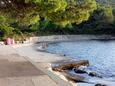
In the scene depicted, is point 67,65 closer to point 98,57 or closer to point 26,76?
point 98,57

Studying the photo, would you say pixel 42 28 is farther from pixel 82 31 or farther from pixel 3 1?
pixel 3 1

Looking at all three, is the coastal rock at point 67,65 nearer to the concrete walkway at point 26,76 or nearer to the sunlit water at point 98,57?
the sunlit water at point 98,57

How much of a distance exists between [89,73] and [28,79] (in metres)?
16.7

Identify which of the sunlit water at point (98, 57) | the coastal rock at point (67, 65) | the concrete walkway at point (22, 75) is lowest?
the sunlit water at point (98, 57)

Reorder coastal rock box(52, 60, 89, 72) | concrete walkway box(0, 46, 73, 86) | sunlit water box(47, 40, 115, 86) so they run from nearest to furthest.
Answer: concrete walkway box(0, 46, 73, 86), coastal rock box(52, 60, 89, 72), sunlit water box(47, 40, 115, 86)

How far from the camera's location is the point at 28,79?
13.5 metres

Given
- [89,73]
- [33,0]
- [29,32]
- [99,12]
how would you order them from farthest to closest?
[99,12]
[29,32]
[89,73]
[33,0]

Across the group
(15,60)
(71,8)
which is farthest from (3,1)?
(15,60)

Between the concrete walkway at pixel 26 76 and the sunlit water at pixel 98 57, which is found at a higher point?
the concrete walkway at pixel 26 76

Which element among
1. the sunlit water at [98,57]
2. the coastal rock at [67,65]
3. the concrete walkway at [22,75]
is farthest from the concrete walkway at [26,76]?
the coastal rock at [67,65]

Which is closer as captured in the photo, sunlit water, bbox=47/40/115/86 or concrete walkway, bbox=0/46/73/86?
concrete walkway, bbox=0/46/73/86

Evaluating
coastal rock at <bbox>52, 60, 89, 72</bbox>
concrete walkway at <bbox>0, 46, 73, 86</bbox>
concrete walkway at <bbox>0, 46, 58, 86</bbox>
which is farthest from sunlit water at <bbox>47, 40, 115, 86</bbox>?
concrete walkway at <bbox>0, 46, 73, 86</bbox>

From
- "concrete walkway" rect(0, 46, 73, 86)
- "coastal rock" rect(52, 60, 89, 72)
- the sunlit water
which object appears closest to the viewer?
"concrete walkway" rect(0, 46, 73, 86)

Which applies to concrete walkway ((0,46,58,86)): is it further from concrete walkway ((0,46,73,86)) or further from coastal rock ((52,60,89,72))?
coastal rock ((52,60,89,72))
